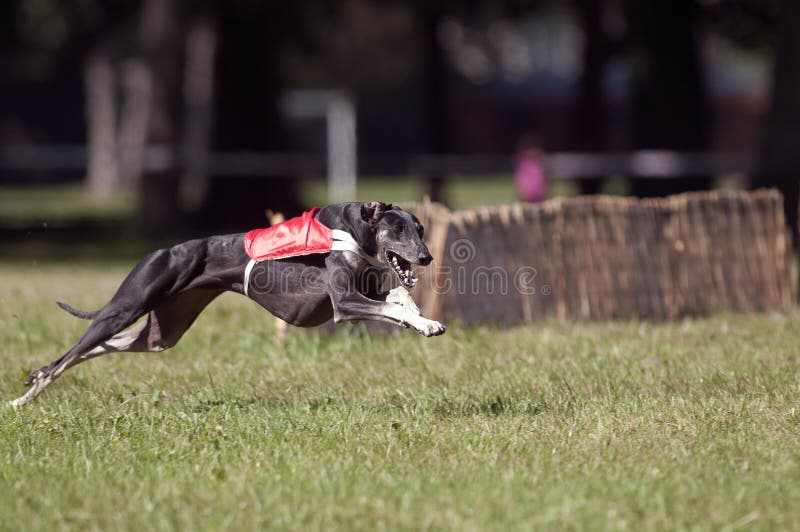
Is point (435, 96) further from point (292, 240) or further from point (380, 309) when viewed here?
point (380, 309)

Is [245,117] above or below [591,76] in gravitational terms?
below

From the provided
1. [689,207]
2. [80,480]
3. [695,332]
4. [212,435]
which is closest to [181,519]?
[80,480]

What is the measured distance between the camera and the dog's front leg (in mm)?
6633

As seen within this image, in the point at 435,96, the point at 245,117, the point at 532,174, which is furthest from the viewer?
the point at 435,96

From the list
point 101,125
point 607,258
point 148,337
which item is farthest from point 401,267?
point 101,125

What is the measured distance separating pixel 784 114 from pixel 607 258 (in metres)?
8.35

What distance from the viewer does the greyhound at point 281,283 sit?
6.76m

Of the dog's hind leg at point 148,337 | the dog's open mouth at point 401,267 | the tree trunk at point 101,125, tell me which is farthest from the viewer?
the tree trunk at point 101,125

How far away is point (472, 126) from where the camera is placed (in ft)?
205

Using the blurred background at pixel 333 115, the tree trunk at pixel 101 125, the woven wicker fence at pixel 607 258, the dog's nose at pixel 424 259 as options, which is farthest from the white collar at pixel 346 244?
the tree trunk at pixel 101 125

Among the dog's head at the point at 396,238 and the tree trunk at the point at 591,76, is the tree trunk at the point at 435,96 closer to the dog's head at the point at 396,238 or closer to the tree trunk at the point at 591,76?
the tree trunk at the point at 591,76

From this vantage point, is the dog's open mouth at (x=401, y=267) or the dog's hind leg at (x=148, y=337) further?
the dog's hind leg at (x=148, y=337)

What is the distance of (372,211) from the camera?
682 cm

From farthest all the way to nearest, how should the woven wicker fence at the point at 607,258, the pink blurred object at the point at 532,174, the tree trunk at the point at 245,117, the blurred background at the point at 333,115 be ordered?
1. the tree trunk at the point at 245,117
2. the blurred background at the point at 333,115
3. the pink blurred object at the point at 532,174
4. the woven wicker fence at the point at 607,258
